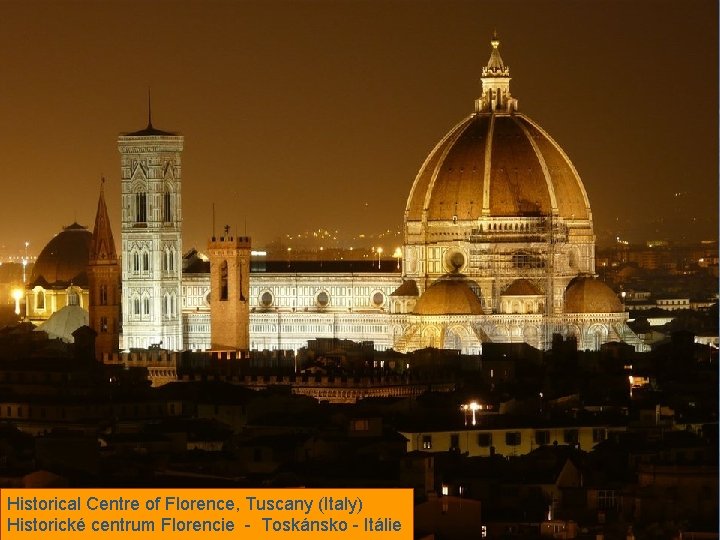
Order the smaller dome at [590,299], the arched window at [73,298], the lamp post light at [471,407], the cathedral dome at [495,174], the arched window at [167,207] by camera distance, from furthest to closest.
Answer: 1. the arched window at [73,298]
2. the arched window at [167,207]
3. the cathedral dome at [495,174]
4. the smaller dome at [590,299]
5. the lamp post light at [471,407]

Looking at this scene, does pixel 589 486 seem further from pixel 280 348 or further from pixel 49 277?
pixel 49 277

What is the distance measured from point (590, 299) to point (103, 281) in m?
16.5

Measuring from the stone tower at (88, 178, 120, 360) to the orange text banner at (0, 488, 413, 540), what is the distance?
6702 cm

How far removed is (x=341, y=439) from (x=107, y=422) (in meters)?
12.2

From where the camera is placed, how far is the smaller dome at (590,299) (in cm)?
13188

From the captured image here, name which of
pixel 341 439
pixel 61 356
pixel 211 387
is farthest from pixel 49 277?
pixel 341 439

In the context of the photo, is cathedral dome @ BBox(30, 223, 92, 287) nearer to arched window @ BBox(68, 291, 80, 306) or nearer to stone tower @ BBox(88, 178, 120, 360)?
arched window @ BBox(68, 291, 80, 306)

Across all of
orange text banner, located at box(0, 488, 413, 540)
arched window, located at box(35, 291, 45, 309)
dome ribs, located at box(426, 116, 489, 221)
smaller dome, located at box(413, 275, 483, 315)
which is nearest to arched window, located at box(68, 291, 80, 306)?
arched window, located at box(35, 291, 45, 309)

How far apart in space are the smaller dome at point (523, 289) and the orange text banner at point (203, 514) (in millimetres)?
69027

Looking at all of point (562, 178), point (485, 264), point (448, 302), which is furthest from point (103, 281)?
point (562, 178)

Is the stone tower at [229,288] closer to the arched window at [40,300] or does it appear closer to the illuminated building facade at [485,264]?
the illuminated building facade at [485,264]

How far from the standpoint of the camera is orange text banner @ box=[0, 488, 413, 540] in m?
57.8

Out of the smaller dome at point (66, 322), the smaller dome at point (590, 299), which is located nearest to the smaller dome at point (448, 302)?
the smaller dome at point (590, 299)

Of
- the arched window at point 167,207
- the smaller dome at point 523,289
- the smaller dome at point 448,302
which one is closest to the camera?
the smaller dome at point 448,302
